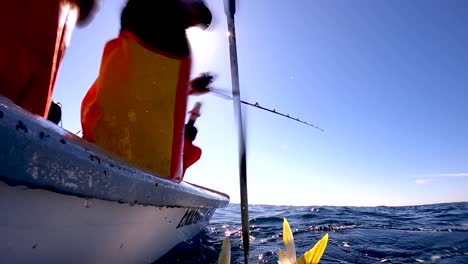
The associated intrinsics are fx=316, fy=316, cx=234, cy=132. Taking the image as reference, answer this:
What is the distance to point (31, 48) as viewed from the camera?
5.70ft

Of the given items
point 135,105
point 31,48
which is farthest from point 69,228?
point 135,105

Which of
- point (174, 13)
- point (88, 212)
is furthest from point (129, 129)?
point (174, 13)

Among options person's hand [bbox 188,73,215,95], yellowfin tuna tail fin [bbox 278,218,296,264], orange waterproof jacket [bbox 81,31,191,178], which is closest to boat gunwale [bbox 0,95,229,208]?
orange waterproof jacket [bbox 81,31,191,178]

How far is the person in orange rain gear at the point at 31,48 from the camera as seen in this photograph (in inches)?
64.6

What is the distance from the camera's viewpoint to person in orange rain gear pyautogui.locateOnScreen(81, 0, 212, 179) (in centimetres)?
246

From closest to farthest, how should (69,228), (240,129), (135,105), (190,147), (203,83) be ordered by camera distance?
(240,129)
(69,228)
(135,105)
(203,83)
(190,147)

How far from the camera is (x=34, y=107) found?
184cm

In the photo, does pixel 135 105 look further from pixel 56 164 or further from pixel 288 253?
pixel 288 253

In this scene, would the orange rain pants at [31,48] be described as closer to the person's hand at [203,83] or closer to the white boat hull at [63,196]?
the white boat hull at [63,196]

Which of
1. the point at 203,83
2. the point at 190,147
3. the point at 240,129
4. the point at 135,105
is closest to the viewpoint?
the point at 240,129

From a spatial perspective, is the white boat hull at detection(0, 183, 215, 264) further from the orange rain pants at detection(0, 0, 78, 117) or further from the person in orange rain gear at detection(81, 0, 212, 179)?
the orange rain pants at detection(0, 0, 78, 117)

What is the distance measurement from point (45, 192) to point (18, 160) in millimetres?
330

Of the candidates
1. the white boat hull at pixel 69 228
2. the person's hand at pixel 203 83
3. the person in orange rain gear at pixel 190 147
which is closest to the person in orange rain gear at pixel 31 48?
the white boat hull at pixel 69 228

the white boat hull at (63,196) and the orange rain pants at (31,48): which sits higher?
the orange rain pants at (31,48)
